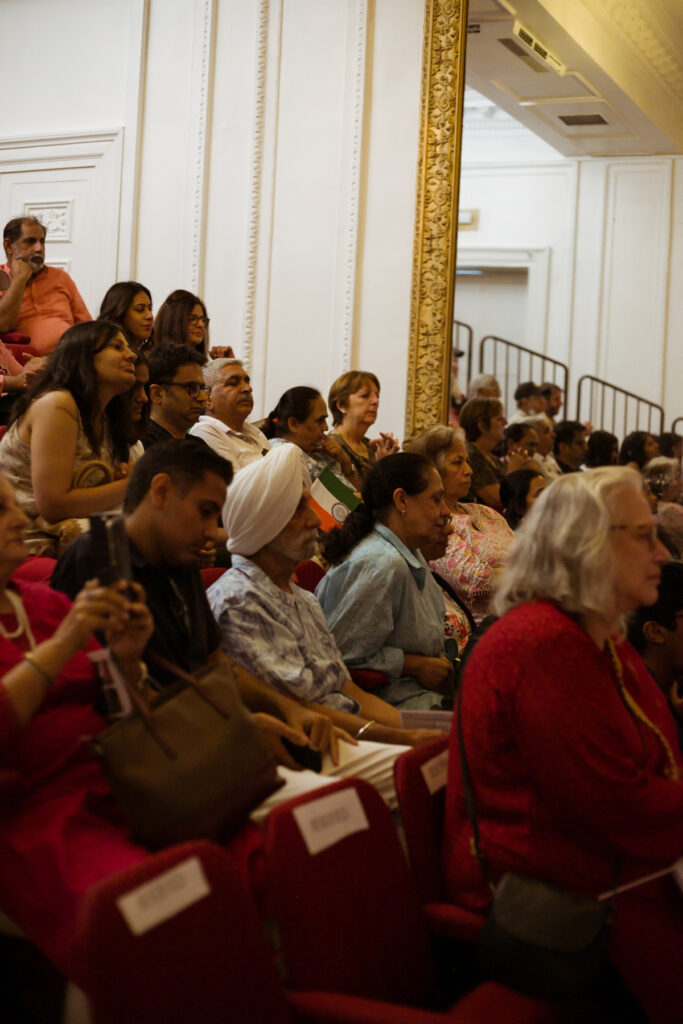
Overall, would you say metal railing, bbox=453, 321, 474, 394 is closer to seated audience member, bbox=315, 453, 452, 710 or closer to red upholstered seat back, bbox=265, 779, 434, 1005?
seated audience member, bbox=315, 453, 452, 710

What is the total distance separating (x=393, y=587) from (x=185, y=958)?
1.61 metres

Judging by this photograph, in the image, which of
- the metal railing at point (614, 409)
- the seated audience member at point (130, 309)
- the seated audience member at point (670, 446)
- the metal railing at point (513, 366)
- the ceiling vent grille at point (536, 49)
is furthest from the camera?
the metal railing at point (513, 366)

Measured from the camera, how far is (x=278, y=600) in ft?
8.18

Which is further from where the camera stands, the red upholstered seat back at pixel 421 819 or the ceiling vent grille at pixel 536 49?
the ceiling vent grille at pixel 536 49

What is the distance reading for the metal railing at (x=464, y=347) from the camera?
9969 mm

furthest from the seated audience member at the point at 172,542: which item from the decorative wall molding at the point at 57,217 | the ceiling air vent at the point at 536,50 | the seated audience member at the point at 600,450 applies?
the seated audience member at the point at 600,450

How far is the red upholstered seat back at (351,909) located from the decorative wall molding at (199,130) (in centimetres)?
469

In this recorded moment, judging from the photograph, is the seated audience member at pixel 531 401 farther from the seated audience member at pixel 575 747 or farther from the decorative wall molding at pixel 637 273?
the seated audience member at pixel 575 747

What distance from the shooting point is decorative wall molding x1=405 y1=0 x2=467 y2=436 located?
545 centimetres

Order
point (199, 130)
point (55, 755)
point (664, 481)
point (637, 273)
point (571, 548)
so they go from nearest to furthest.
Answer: point (55, 755) < point (571, 548) < point (664, 481) < point (199, 130) < point (637, 273)

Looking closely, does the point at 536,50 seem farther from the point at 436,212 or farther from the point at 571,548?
the point at 571,548

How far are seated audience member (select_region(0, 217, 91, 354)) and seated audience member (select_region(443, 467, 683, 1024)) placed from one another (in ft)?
11.0

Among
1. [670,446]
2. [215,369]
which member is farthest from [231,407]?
[670,446]

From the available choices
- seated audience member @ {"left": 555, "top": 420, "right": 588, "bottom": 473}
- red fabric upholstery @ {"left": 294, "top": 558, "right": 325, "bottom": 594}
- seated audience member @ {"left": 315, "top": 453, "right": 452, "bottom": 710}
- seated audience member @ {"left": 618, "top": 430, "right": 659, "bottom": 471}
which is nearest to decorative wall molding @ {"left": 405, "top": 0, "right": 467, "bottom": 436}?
seated audience member @ {"left": 555, "top": 420, "right": 588, "bottom": 473}
